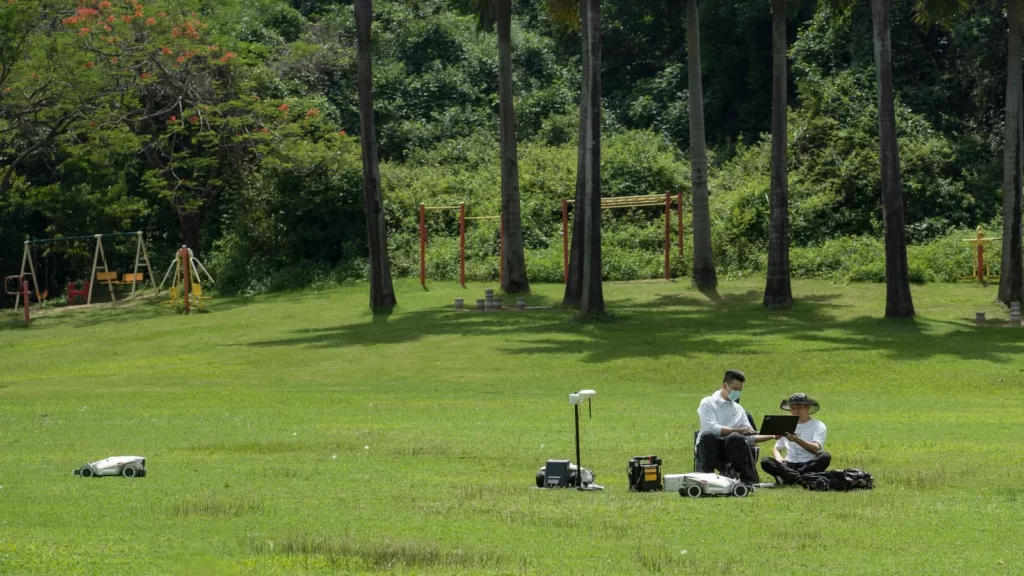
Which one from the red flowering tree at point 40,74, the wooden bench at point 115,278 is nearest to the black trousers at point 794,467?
the red flowering tree at point 40,74

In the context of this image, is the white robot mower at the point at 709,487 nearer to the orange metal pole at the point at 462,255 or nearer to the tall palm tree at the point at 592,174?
the tall palm tree at the point at 592,174

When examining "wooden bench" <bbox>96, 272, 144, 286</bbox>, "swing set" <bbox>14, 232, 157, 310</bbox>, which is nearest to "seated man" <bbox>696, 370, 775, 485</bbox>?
"swing set" <bbox>14, 232, 157, 310</bbox>

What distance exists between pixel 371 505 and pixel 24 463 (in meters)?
5.48

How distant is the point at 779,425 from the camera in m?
14.2

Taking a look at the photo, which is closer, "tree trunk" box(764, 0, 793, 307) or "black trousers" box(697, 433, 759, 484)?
"black trousers" box(697, 433, 759, 484)

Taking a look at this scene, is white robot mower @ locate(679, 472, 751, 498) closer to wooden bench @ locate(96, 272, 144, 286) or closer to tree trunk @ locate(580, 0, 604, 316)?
tree trunk @ locate(580, 0, 604, 316)

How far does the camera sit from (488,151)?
56.4 meters

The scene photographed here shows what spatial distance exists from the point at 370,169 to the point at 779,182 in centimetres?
1091

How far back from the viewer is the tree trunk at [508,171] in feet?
131

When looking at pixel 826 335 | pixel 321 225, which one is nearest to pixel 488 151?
pixel 321 225

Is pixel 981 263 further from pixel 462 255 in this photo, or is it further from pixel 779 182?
pixel 462 255

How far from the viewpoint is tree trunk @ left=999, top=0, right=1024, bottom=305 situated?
33500 mm

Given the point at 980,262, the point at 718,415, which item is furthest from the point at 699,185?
A: the point at 718,415

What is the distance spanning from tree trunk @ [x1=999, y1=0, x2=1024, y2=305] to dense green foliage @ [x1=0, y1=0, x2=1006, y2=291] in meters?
6.85
